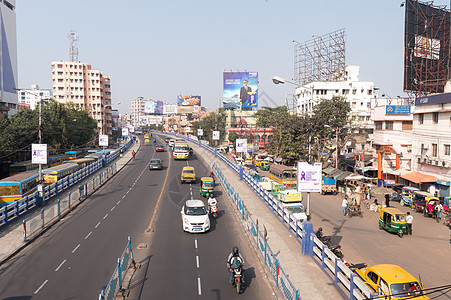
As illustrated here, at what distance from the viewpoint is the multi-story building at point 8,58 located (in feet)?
268

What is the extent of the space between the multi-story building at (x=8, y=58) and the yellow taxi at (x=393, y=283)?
8904cm

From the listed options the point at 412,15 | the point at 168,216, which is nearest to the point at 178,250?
the point at 168,216

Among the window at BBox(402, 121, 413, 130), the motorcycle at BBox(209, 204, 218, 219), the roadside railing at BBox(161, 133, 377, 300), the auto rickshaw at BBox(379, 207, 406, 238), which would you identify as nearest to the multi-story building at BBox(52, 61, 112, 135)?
the window at BBox(402, 121, 413, 130)

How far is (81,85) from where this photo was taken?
5108 inches

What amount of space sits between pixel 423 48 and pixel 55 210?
56.2 meters

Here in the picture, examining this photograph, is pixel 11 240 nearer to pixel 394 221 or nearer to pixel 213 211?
pixel 213 211

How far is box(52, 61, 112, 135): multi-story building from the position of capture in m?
128

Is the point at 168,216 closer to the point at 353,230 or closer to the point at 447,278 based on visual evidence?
the point at 353,230

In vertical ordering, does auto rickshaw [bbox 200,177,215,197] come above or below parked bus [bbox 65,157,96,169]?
below

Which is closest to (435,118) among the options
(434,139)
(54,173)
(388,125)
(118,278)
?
(434,139)

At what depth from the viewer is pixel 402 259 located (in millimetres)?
17875

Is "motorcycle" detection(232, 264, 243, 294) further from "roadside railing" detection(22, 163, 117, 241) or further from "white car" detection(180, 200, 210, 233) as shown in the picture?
"roadside railing" detection(22, 163, 117, 241)

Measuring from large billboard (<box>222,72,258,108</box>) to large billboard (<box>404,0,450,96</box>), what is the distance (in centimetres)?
6021

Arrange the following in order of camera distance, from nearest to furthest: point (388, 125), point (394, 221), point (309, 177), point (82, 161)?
point (309, 177) → point (394, 221) → point (388, 125) → point (82, 161)
